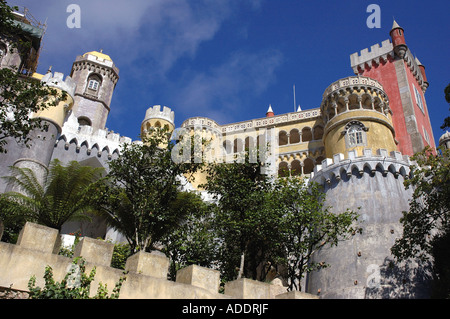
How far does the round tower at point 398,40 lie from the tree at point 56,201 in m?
36.2

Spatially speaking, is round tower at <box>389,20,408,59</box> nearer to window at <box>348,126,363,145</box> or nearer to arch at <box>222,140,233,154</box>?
window at <box>348,126,363,145</box>

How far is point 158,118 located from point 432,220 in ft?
74.2

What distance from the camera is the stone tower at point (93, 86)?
39.2m

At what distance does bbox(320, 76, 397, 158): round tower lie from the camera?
113 feet

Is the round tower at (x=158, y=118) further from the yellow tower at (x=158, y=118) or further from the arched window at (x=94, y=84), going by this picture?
the arched window at (x=94, y=84)

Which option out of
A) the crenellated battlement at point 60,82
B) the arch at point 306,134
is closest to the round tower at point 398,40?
the arch at point 306,134

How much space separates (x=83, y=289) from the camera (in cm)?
998

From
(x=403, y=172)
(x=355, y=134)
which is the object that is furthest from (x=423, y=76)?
(x=403, y=172)

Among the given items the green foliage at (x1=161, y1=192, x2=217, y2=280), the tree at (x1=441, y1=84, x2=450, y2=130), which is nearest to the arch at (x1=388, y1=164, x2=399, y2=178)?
the tree at (x1=441, y1=84, x2=450, y2=130)

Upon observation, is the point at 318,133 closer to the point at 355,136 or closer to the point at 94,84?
the point at 355,136

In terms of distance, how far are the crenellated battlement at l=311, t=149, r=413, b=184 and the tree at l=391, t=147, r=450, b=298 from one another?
13.5 ft
